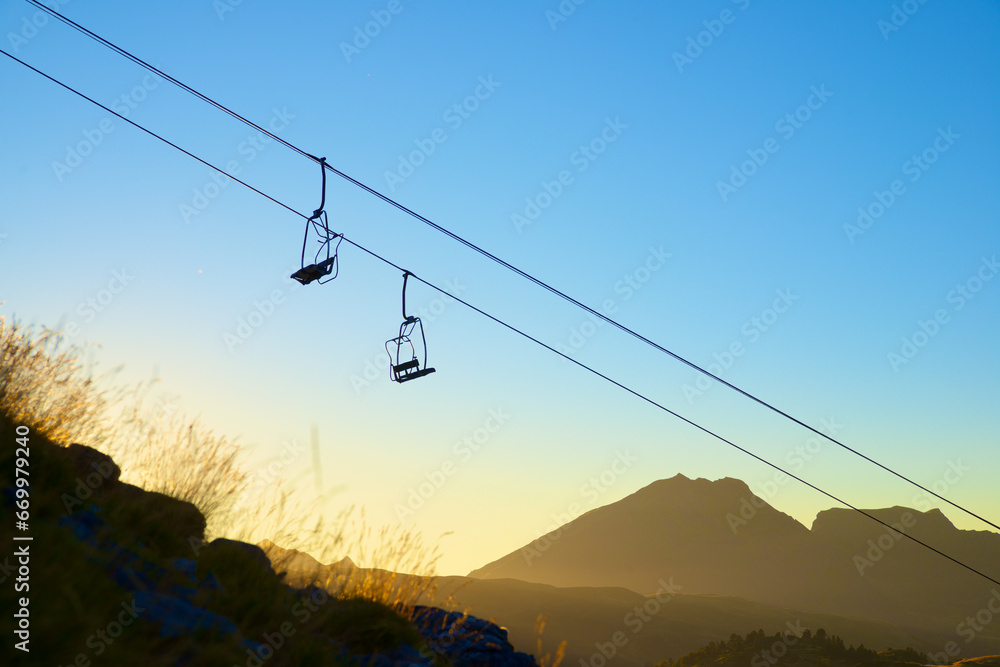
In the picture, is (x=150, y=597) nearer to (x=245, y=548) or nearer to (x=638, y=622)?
(x=245, y=548)

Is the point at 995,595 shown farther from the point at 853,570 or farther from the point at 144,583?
the point at 144,583

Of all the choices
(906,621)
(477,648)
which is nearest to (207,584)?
(477,648)

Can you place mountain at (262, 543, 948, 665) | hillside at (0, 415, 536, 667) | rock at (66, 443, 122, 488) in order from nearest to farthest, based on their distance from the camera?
hillside at (0, 415, 536, 667), rock at (66, 443, 122, 488), mountain at (262, 543, 948, 665)

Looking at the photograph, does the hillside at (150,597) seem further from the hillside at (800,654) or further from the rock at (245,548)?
the hillside at (800,654)

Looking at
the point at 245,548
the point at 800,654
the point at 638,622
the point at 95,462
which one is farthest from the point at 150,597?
the point at 638,622

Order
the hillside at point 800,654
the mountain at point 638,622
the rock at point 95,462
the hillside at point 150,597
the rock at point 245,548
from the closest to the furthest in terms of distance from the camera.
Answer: the hillside at point 150,597, the rock at point 245,548, the rock at point 95,462, the hillside at point 800,654, the mountain at point 638,622

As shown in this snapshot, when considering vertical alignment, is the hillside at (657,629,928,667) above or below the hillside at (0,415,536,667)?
above

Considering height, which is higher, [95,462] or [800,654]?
[800,654]

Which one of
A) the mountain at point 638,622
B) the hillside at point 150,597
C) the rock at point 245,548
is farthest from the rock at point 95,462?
the mountain at point 638,622

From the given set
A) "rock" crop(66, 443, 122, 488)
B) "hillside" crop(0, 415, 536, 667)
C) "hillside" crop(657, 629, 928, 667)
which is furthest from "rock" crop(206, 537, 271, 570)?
"hillside" crop(657, 629, 928, 667)

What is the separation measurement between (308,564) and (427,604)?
1.41 metres

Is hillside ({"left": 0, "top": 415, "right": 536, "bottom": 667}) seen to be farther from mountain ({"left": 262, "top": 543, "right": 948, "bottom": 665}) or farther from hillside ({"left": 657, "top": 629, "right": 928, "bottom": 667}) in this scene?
mountain ({"left": 262, "top": 543, "right": 948, "bottom": 665})

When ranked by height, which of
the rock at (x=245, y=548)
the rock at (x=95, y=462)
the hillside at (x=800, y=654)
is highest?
the hillside at (x=800, y=654)

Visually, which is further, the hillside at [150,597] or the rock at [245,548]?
the rock at [245,548]
